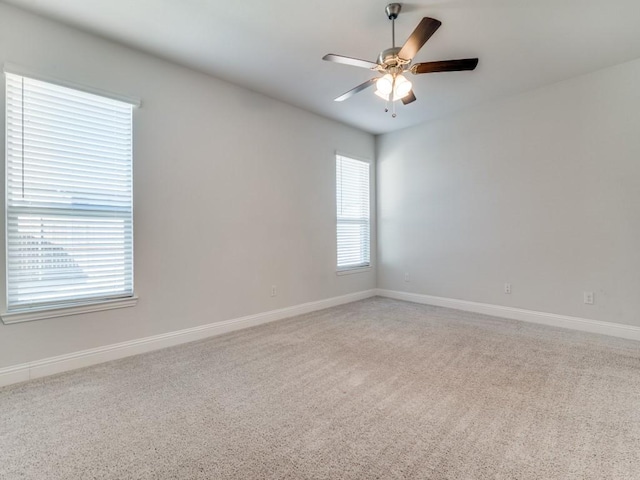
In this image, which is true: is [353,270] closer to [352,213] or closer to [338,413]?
[352,213]

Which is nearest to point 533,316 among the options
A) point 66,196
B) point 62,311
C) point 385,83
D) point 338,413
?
point 338,413

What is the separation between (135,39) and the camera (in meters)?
2.65

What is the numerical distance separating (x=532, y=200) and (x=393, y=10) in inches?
109

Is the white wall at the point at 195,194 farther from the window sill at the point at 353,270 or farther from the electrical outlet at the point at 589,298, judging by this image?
the electrical outlet at the point at 589,298

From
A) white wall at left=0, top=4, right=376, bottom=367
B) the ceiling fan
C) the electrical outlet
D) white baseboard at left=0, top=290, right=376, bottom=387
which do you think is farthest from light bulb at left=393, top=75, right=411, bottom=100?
the electrical outlet

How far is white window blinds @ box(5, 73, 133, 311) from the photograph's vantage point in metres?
2.29

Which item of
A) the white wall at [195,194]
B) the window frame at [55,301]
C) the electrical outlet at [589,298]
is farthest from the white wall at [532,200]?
the window frame at [55,301]

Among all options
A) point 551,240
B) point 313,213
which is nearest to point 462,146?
point 551,240

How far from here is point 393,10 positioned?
7.39ft

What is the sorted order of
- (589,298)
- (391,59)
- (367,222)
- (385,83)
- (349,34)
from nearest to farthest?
(391,59) → (385,83) → (349,34) → (589,298) → (367,222)

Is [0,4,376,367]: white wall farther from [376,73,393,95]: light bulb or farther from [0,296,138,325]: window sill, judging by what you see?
[376,73,393,95]: light bulb

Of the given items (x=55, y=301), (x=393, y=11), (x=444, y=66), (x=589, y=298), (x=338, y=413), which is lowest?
(x=338, y=413)

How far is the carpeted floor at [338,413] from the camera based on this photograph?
1.47 meters

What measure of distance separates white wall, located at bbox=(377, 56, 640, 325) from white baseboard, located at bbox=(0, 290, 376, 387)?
2.34 m
